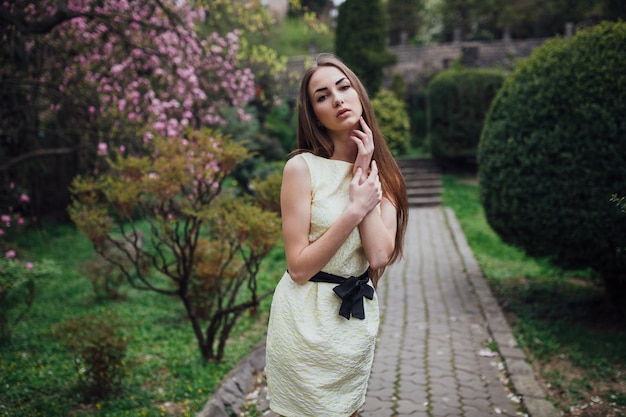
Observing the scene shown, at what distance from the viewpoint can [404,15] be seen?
31422 millimetres

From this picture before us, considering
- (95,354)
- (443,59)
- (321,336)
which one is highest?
(443,59)

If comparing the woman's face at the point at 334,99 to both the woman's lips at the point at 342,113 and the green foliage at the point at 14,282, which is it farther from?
the green foliage at the point at 14,282

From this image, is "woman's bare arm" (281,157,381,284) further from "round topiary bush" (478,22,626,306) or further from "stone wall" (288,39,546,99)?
"stone wall" (288,39,546,99)

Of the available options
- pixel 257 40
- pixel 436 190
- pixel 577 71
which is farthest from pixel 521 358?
pixel 257 40

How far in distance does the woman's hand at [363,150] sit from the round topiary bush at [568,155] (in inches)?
138

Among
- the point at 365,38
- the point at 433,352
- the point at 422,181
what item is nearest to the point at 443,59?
the point at 365,38

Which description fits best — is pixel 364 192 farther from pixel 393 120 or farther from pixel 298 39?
pixel 298 39

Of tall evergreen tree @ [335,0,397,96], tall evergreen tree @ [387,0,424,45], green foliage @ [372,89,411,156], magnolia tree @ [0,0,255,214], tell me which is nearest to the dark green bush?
green foliage @ [372,89,411,156]

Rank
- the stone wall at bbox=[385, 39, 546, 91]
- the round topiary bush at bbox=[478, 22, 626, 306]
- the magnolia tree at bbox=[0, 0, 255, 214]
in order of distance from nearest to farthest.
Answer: the round topiary bush at bbox=[478, 22, 626, 306]
the magnolia tree at bbox=[0, 0, 255, 214]
the stone wall at bbox=[385, 39, 546, 91]

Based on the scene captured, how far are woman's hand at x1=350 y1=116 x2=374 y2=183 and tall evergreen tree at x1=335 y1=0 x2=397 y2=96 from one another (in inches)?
615

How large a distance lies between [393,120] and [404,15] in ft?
59.4

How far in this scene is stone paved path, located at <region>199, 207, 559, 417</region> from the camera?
3838 millimetres

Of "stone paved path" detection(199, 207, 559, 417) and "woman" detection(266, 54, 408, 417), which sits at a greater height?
"woman" detection(266, 54, 408, 417)

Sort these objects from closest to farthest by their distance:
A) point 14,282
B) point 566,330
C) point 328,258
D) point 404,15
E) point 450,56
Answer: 1. point 328,258
2. point 14,282
3. point 566,330
4. point 450,56
5. point 404,15
